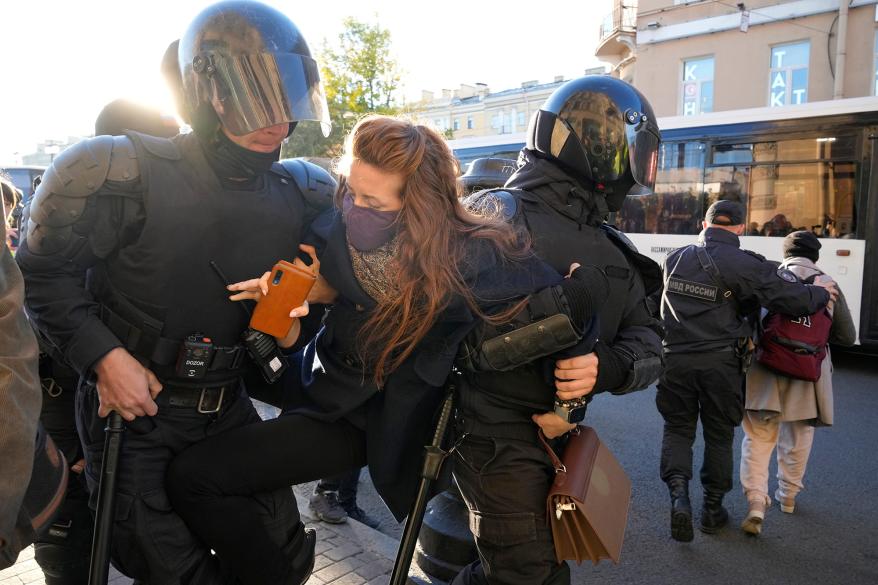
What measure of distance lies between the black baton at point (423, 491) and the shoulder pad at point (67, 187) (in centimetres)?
112

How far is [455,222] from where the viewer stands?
77.9 inches

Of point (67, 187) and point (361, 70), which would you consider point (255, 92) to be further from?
point (361, 70)

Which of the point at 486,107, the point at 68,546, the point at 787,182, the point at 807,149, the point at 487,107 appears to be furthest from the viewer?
the point at 486,107

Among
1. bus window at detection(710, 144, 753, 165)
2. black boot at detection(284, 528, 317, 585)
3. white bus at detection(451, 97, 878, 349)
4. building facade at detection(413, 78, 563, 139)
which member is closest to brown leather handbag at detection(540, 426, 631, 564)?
black boot at detection(284, 528, 317, 585)

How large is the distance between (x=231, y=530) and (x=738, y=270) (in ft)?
10.9

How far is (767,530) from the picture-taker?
4168mm

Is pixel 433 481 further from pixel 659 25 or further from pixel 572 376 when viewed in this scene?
pixel 659 25

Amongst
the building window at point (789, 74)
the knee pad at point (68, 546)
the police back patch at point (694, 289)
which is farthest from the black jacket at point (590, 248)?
the building window at point (789, 74)

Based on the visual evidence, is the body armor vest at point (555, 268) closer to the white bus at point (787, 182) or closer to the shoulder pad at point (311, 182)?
the shoulder pad at point (311, 182)

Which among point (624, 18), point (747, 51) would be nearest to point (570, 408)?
point (747, 51)

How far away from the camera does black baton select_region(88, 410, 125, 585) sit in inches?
72.9

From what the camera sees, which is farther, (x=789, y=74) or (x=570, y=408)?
(x=789, y=74)

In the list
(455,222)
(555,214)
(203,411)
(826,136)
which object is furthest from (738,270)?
(826,136)

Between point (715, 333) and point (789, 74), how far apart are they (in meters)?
18.6
